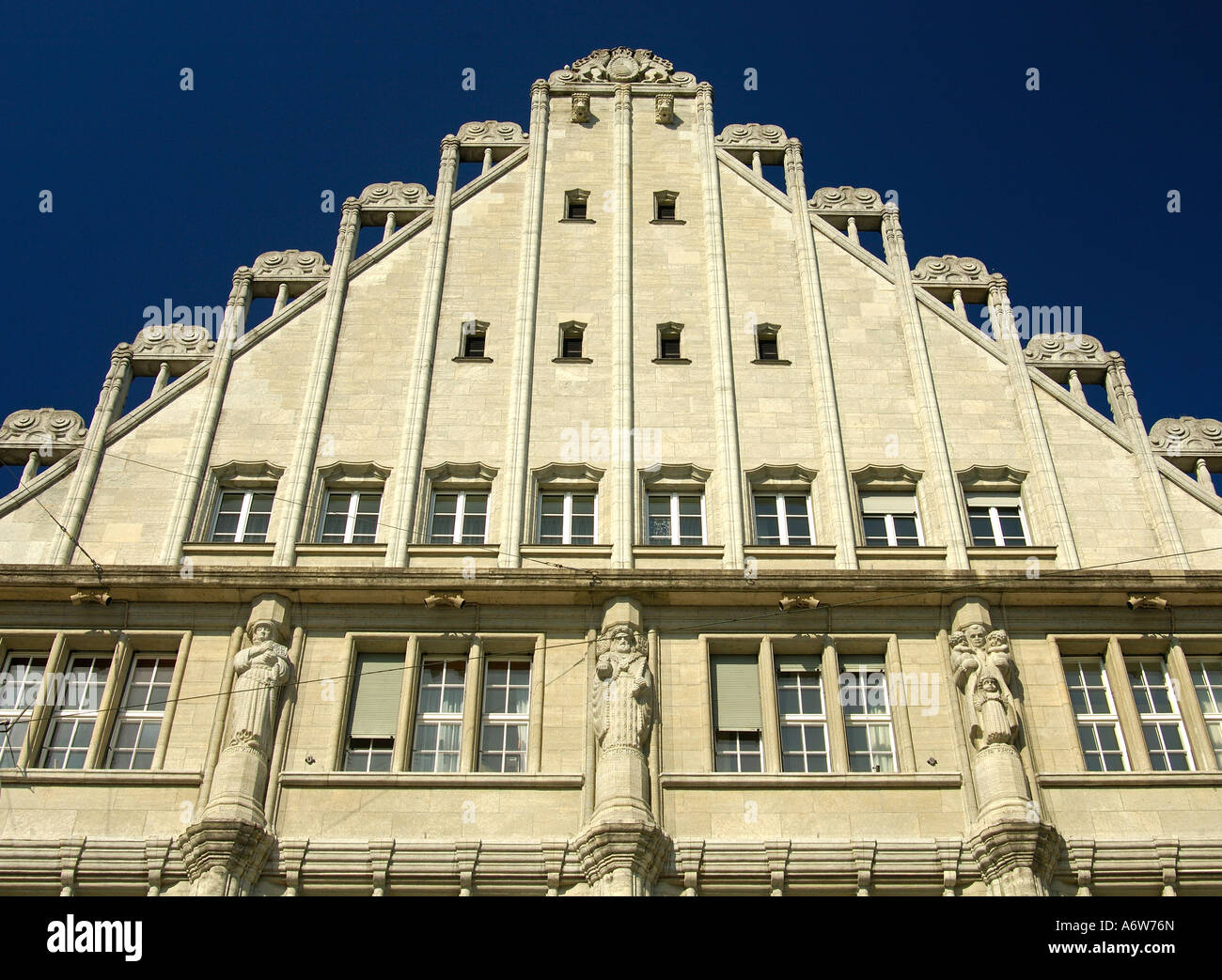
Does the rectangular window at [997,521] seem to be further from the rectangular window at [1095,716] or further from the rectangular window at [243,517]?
the rectangular window at [243,517]

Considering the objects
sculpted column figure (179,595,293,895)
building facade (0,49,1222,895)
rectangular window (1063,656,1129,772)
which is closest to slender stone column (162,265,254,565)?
building facade (0,49,1222,895)

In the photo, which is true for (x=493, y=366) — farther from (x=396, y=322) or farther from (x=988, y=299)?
(x=988, y=299)

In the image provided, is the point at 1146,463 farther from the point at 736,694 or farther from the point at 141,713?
the point at 141,713

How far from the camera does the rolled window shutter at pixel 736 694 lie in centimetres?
2230

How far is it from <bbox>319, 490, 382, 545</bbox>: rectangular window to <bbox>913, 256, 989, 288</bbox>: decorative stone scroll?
11580 millimetres

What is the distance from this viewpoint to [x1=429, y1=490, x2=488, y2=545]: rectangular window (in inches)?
972

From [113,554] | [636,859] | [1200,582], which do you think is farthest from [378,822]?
[1200,582]

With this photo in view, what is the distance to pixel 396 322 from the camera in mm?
27922

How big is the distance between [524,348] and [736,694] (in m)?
8.14

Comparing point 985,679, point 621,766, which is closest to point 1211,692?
point 985,679

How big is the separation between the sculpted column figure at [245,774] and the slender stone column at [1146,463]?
1445 centimetres

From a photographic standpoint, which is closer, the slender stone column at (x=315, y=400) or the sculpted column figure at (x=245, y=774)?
the sculpted column figure at (x=245, y=774)

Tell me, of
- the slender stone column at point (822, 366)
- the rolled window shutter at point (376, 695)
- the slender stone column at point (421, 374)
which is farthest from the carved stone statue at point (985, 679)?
the slender stone column at point (421, 374)

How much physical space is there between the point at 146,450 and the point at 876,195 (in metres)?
15.3
